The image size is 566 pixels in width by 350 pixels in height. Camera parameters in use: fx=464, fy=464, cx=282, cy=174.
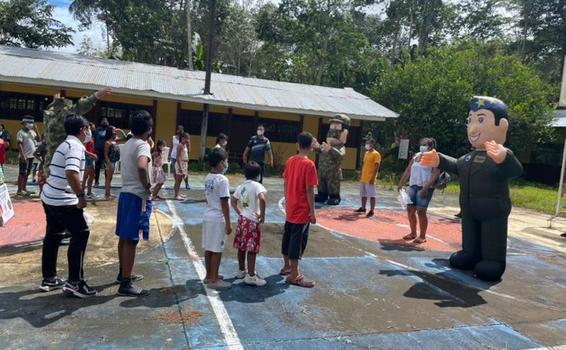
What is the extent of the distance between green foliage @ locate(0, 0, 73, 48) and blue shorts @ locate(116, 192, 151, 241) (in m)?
25.0

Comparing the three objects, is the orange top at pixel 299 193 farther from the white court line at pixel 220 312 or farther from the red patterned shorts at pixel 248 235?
the white court line at pixel 220 312

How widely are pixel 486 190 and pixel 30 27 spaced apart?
88.2 ft

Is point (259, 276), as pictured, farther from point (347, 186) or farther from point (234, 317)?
point (347, 186)

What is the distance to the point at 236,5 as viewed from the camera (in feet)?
97.5

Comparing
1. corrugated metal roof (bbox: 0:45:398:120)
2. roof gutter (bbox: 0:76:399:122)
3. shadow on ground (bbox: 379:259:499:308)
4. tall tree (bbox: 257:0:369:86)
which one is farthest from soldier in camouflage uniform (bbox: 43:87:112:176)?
tall tree (bbox: 257:0:369:86)

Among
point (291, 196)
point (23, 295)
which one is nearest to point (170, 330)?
point (23, 295)

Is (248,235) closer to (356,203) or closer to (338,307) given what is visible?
(338,307)

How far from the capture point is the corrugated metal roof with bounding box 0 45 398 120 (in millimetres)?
15164

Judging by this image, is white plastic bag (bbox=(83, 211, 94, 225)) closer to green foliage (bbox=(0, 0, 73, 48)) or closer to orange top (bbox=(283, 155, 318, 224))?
orange top (bbox=(283, 155, 318, 224))

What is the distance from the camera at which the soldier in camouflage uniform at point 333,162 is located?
10.4m

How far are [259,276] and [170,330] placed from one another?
1.71m

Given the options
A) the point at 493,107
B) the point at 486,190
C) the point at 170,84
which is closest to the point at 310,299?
the point at 486,190

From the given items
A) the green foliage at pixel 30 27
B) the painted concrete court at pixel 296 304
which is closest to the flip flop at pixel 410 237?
the painted concrete court at pixel 296 304

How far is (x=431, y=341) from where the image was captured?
400 cm
